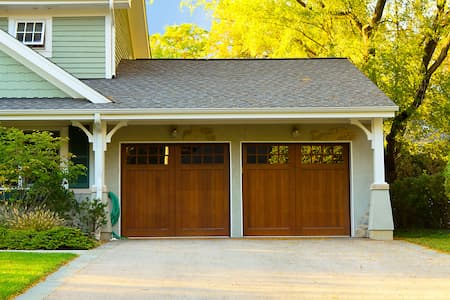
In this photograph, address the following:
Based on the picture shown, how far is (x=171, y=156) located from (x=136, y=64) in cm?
362

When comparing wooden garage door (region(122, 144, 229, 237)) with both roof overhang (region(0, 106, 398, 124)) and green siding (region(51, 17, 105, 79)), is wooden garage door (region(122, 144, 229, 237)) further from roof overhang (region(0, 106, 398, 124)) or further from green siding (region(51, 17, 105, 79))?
green siding (region(51, 17, 105, 79))

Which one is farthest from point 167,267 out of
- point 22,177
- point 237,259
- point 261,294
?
point 22,177

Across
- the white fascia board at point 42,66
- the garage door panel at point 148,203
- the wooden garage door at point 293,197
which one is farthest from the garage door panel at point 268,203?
the white fascia board at point 42,66

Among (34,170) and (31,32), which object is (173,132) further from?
(31,32)

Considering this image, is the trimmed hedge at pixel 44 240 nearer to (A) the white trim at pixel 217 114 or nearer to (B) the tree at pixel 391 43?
(A) the white trim at pixel 217 114

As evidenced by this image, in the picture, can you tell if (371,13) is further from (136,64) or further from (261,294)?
(261,294)

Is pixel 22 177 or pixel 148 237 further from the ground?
pixel 22 177

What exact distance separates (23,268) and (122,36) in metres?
10.7

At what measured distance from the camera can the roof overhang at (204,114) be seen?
13312mm

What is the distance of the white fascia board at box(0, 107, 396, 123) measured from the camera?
1330 centimetres

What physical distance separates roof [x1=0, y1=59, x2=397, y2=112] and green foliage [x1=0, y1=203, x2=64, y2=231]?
2.02m

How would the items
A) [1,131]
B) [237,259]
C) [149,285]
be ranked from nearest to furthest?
[149,285]
[237,259]
[1,131]

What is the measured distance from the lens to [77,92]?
1402 centimetres

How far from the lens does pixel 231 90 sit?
14930mm
